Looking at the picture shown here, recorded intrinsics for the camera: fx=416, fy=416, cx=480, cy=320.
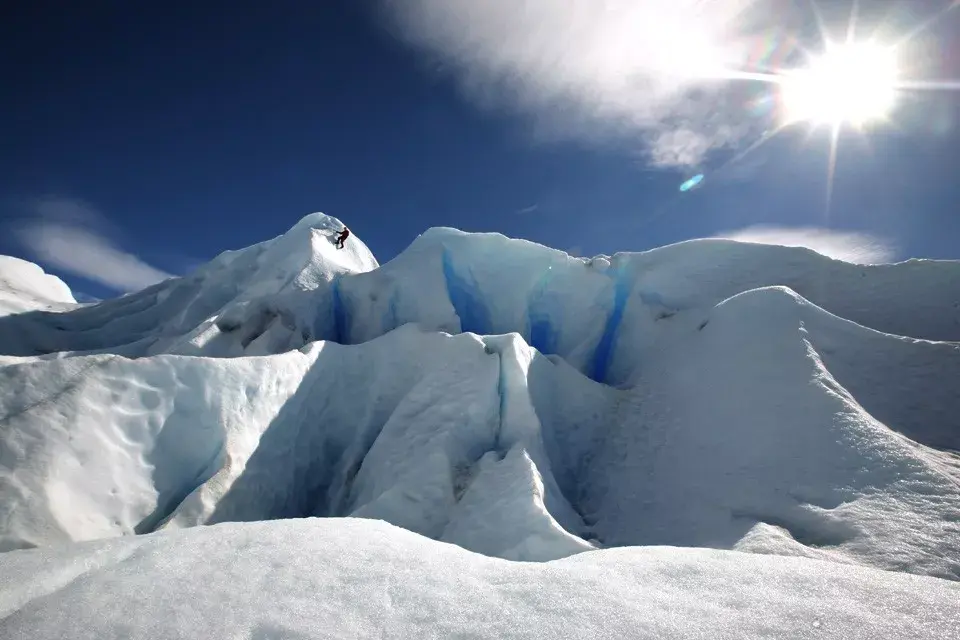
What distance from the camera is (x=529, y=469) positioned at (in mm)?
5910

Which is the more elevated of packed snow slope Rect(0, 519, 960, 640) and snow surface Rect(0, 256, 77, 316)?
snow surface Rect(0, 256, 77, 316)

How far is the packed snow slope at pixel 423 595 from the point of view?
2.18m

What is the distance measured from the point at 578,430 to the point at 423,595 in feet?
20.2

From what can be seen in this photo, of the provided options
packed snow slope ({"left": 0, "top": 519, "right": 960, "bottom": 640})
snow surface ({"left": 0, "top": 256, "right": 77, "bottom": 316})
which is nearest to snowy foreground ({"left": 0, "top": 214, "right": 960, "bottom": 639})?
packed snow slope ({"left": 0, "top": 519, "right": 960, "bottom": 640})

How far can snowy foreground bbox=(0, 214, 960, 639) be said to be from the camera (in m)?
2.39

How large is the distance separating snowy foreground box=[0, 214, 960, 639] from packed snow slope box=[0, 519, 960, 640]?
0.06ft

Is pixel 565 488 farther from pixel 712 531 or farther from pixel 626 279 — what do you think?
pixel 626 279

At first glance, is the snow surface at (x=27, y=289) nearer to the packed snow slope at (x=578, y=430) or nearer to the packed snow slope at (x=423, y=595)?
the packed snow slope at (x=578, y=430)

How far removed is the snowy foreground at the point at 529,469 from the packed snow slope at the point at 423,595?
0.02 meters

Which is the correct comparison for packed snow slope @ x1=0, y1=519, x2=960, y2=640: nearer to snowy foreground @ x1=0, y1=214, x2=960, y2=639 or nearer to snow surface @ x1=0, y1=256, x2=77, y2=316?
snowy foreground @ x1=0, y1=214, x2=960, y2=639

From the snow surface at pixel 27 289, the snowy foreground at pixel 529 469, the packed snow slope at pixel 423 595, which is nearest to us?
the packed snow slope at pixel 423 595

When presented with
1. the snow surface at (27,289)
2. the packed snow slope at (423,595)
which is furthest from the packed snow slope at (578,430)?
the snow surface at (27,289)

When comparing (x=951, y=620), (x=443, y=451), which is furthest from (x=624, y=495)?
(x=951, y=620)

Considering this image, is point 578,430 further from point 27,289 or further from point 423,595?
point 27,289
